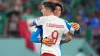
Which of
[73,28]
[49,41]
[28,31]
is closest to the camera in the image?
[49,41]

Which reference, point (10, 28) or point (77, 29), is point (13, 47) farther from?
point (77, 29)

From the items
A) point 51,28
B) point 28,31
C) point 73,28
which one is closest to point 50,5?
point 51,28

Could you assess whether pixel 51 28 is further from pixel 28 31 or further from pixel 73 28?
pixel 28 31

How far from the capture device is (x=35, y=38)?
6.71 metres

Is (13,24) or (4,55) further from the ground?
(13,24)

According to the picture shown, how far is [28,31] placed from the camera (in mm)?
13680

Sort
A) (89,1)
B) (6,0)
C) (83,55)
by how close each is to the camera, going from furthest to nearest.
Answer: (89,1)
(6,0)
(83,55)

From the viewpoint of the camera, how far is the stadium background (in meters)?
13.1

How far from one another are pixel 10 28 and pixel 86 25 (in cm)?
263

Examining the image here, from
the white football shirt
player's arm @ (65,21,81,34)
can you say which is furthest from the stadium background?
the white football shirt

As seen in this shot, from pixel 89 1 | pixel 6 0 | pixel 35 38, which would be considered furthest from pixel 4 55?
pixel 35 38

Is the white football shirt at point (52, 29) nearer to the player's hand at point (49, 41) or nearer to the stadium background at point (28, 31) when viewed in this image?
the player's hand at point (49, 41)

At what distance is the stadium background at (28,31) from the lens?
516 inches

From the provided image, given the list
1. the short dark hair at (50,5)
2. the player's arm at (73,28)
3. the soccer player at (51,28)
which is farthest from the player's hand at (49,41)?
the short dark hair at (50,5)
